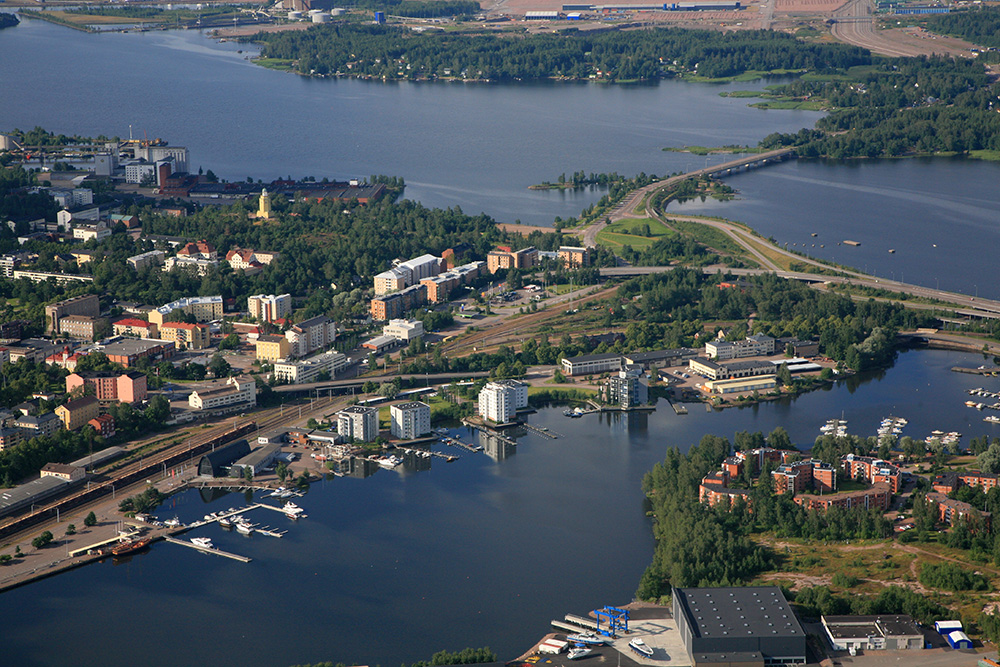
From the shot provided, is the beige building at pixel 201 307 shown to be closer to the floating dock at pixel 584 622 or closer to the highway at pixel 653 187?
the highway at pixel 653 187

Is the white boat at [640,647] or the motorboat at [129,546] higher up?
the white boat at [640,647]

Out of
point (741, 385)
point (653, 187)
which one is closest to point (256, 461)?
point (741, 385)

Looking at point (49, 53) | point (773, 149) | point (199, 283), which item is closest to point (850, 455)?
point (199, 283)

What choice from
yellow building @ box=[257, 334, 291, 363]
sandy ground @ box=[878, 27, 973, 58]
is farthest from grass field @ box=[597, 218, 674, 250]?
sandy ground @ box=[878, 27, 973, 58]

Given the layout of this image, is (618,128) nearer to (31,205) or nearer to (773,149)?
(773,149)

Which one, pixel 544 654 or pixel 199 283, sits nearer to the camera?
pixel 544 654

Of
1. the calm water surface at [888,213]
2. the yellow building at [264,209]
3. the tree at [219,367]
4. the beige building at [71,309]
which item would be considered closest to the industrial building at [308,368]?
the tree at [219,367]
